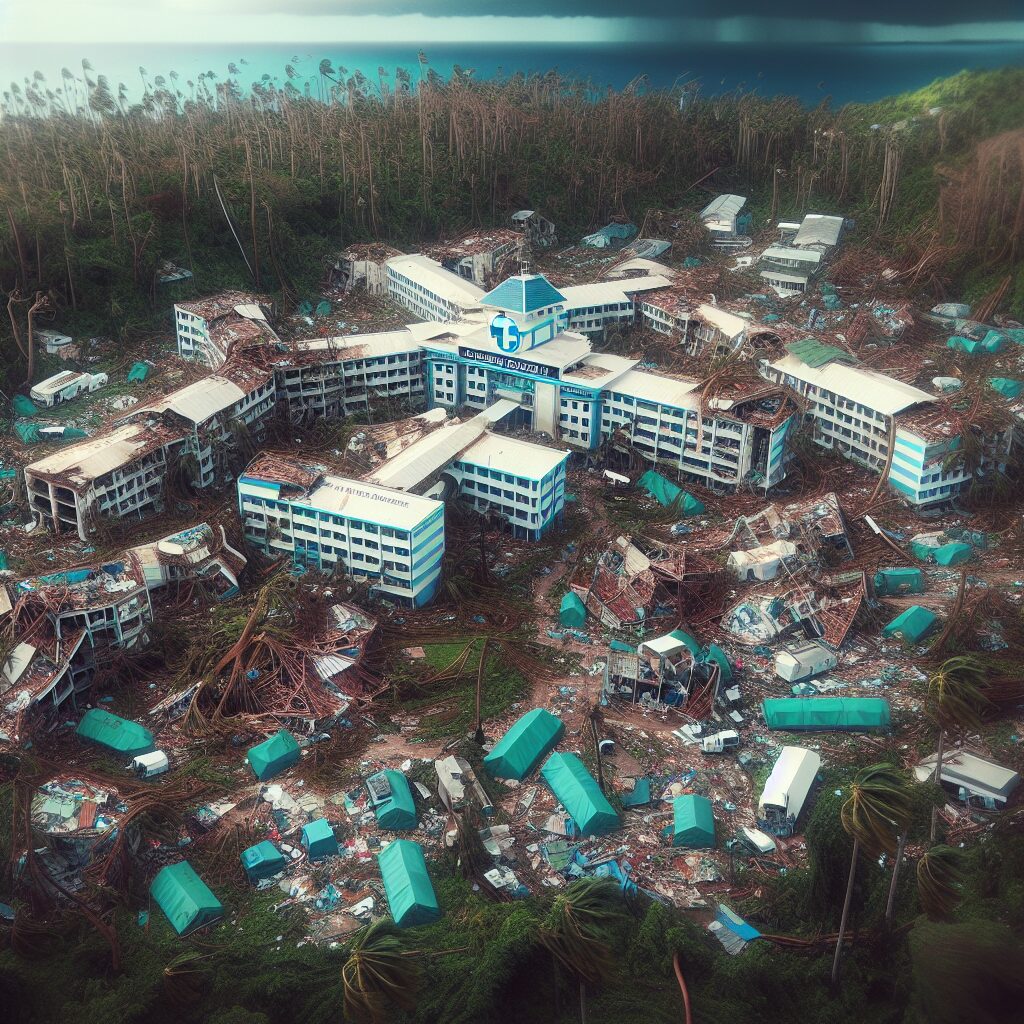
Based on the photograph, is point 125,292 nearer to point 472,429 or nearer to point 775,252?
point 472,429

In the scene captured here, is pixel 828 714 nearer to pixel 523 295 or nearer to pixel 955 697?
pixel 955 697

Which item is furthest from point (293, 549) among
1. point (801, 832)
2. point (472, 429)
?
point (801, 832)

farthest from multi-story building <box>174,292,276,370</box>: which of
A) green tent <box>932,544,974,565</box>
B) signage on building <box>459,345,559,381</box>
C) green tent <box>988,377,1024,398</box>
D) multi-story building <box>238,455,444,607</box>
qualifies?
green tent <box>988,377,1024,398</box>

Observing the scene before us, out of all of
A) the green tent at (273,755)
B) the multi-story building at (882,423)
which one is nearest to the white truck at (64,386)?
the green tent at (273,755)

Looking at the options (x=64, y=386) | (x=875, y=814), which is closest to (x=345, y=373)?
(x=64, y=386)

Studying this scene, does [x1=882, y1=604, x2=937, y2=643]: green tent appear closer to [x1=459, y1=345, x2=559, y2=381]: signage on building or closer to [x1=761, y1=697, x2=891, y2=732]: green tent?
[x1=761, y1=697, x2=891, y2=732]: green tent

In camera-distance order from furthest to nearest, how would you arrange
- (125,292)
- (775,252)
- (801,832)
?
(775,252)
(125,292)
(801,832)

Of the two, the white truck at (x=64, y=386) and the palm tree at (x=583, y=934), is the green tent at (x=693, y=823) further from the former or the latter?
the white truck at (x=64, y=386)

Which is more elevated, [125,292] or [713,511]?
[125,292]
